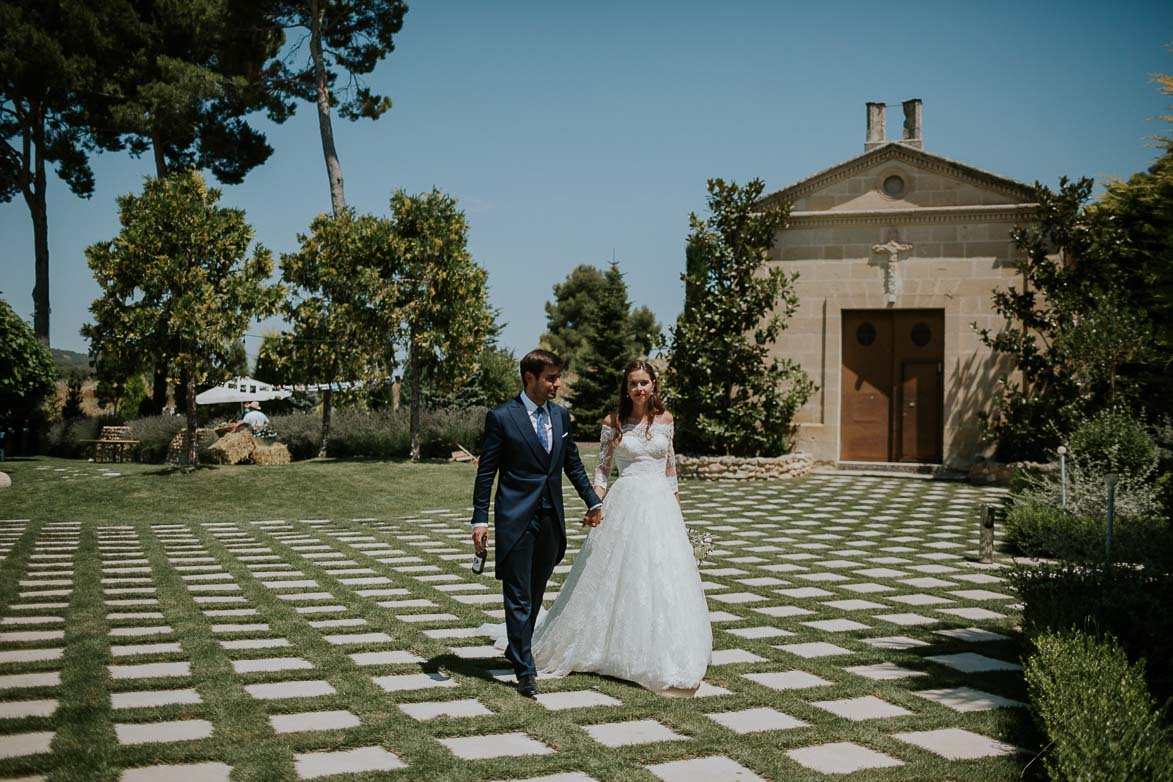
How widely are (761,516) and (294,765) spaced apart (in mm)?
10358

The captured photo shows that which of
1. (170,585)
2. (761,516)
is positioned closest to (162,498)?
(170,585)

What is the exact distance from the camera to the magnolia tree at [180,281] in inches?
720

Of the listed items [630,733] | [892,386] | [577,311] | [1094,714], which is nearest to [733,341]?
[892,386]

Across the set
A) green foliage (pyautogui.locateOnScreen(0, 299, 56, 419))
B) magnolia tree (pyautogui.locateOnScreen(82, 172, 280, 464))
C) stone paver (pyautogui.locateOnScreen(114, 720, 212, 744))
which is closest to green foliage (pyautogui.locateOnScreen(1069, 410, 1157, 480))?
stone paver (pyautogui.locateOnScreen(114, 720, 212, 744))

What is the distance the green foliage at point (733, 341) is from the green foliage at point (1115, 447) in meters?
6.35

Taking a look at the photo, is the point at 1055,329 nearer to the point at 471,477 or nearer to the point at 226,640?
the point at 471,477

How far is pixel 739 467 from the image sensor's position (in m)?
18.6

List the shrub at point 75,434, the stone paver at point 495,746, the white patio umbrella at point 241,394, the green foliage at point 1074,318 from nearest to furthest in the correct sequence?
the stone paver at point 495,746
the green foliage at point 1074,318
the shrub at point 75,434
the white patio umbrella at point 241,394

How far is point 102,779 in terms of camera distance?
3.75 metres

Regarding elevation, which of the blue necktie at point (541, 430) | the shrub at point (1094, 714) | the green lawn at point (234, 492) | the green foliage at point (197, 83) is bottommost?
the green lawn at point (234, 492)

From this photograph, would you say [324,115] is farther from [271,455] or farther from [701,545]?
[701,545]

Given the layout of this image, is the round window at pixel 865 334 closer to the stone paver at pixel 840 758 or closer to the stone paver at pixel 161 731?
the stone paver at pixel 840 758

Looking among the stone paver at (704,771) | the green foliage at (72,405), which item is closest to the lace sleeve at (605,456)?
→ the stone paver at (704,771)

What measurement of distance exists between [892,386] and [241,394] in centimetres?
1907
